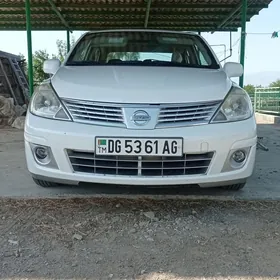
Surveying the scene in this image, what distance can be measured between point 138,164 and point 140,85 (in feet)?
2.06

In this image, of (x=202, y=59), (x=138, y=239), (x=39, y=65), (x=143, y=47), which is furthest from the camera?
(x=39, y=65)

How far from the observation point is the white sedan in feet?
8.66

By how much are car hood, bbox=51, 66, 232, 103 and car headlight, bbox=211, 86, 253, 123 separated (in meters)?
0.06

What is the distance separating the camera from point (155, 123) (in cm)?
269

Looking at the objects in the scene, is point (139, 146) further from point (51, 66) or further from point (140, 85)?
point (51, 66)

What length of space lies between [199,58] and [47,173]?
2.21 m

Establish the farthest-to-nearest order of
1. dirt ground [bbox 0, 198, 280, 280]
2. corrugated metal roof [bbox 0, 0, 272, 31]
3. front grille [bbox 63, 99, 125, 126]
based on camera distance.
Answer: corrugated metal roof [bbox 0, 0, 272, 31], front grille [bbox 63, 99, 125, 126], dirt ground [bbox 0, 198, 280, 280]

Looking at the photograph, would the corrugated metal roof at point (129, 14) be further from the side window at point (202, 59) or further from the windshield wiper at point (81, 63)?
the windshield wiper at point (81, 63)

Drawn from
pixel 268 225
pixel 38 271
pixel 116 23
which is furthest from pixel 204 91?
pixel 116 23

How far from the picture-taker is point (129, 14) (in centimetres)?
864

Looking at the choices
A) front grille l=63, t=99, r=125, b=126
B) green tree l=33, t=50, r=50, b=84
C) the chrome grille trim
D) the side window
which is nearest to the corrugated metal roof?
the side window

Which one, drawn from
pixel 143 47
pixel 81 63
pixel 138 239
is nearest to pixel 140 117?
pixel 138 239

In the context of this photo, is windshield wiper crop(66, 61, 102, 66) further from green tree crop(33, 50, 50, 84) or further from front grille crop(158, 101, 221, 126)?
green tree crop(33, 50, 50, 84)

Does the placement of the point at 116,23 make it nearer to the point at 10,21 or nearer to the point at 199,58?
the point at 10,21
